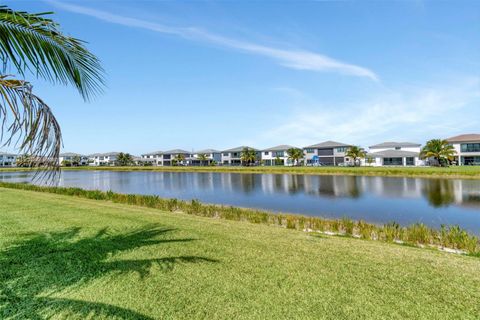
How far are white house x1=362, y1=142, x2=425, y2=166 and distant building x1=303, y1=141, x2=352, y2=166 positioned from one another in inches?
266

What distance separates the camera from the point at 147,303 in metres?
3.71

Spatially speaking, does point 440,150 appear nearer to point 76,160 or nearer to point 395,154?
point 395,154

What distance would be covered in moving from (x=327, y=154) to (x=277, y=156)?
51.1 feet

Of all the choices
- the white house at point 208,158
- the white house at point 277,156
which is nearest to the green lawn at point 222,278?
the white house at point 277,156

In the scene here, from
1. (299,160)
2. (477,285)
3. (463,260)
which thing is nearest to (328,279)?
(477,285)

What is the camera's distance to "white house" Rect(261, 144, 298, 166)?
8388 cm

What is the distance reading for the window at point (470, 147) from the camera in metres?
55.9

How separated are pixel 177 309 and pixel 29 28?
4.08 meters

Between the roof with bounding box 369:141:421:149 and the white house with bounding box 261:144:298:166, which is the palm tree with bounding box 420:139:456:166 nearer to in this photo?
the roof with bounding box 369:141:421:149

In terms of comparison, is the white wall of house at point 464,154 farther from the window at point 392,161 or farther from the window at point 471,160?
the window at point 392,161

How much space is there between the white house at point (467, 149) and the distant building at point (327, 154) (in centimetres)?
2295

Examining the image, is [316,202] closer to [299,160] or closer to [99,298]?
[99,298]

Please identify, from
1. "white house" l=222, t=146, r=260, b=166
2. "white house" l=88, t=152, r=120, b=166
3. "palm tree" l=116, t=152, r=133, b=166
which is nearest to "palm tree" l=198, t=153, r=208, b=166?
"white house" l=222, t=146, r=260, b=166

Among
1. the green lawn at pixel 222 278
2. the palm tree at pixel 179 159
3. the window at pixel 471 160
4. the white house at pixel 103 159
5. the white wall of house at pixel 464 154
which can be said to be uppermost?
the white house at pixel 103 159
